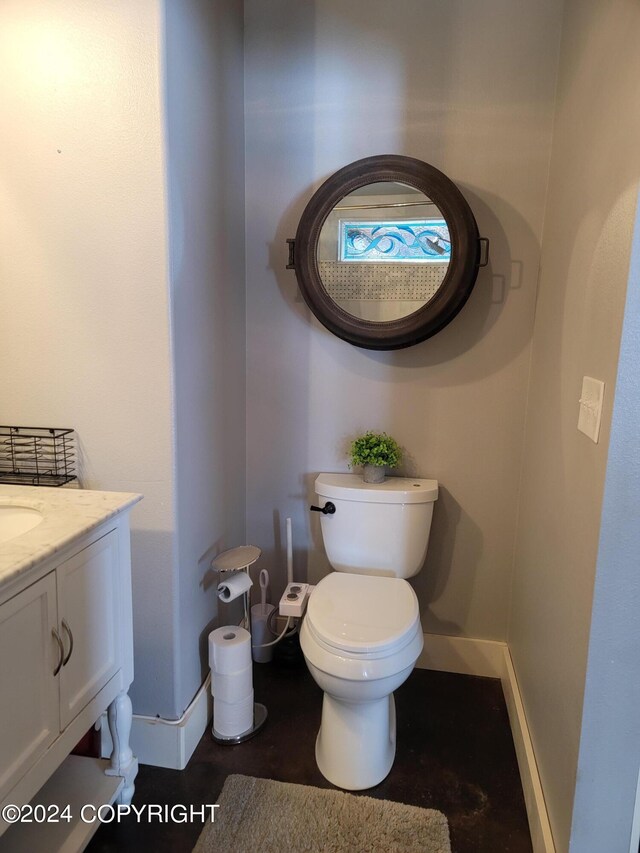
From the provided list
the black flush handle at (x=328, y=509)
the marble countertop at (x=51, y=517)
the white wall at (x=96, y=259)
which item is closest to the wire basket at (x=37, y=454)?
the white wall at (x=96, y=259)

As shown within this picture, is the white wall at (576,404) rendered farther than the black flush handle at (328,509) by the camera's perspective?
No

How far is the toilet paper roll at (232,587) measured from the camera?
177 centimetres

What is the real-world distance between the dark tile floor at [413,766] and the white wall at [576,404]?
190mm

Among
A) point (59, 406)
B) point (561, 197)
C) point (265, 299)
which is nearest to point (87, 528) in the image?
point (59, 406)

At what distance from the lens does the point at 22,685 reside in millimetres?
1014

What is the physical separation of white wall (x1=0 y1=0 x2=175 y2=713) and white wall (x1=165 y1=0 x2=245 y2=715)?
0.05m

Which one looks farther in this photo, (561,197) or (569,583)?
(561,197)

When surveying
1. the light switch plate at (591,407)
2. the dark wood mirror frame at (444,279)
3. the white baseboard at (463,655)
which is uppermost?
the dark wood mirror frame at (444,279)

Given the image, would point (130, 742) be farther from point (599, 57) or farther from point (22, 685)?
point (599, 57)

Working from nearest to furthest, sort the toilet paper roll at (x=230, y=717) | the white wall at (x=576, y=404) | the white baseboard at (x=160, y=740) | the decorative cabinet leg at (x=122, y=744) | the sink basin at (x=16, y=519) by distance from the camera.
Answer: the white wall at (x=576, y=404)
the sink basin at (x=16, y=519)
the decorative cabinet leg at (x=122, y=744)
the white baseboard at (x=160, y=740)
the toilet paper roll at (x=230, y=717)

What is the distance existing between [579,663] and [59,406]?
144cm

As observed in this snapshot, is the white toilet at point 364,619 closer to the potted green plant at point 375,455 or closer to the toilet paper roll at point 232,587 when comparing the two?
the potted green plant at point 375,455

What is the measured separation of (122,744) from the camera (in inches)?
55.9

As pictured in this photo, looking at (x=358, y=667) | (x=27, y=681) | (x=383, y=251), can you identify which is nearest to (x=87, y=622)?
(x=27, y=681)
